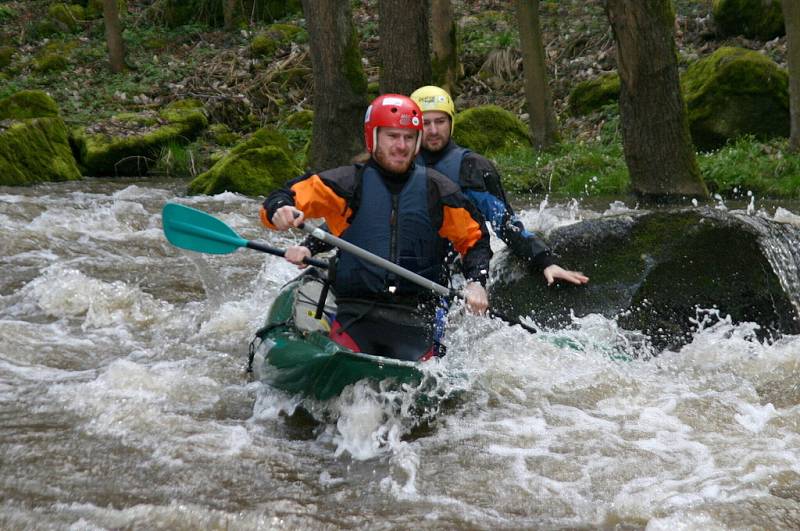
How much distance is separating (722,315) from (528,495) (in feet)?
6.96

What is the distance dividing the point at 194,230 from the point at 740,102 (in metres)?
8.33

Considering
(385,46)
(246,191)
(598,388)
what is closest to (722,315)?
(598,388)

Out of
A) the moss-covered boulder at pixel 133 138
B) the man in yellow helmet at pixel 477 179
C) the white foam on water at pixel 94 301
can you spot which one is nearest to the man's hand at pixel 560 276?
the man in yellow helmet at pixel 477 179

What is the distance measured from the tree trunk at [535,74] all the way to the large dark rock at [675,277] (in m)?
7.07

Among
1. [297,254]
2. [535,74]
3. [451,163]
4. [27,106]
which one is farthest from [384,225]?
[27,106]

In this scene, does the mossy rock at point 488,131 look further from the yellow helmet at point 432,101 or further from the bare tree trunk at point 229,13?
the bare tree trunk at point 229,13

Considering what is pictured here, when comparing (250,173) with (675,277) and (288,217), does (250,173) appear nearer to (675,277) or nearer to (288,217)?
(675,277)

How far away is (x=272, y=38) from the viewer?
19.8 m

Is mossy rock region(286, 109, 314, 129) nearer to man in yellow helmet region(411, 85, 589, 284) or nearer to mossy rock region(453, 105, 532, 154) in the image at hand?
mossy rock region(453, 105, 532, 154)

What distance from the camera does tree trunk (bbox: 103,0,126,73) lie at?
1795 centimetres


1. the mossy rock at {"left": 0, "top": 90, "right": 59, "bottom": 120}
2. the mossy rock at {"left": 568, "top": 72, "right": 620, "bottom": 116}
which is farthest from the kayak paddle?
the mossy rock at {"left": 0, "top": 90, "right": 59, "bottom": 120}

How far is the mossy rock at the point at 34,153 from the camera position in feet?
39.2

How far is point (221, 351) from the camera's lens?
5703 mm

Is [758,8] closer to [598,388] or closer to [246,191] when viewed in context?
[246,191]
